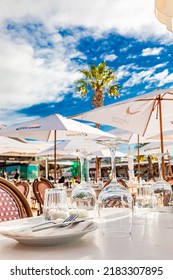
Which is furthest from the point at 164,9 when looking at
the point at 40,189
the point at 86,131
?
the point at 86,131

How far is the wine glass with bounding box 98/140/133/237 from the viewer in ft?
4.04

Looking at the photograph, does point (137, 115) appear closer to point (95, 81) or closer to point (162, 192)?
point (162, 192)

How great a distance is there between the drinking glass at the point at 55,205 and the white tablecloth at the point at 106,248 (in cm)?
21

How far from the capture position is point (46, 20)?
1259 centimetres

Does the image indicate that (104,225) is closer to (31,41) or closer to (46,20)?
(46,20)

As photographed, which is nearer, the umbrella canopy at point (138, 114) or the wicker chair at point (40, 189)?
the wicker chair at point (40, 189)

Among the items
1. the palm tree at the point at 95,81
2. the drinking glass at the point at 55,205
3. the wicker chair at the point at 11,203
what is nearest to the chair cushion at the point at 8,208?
the wicker chair at the point at 11,203

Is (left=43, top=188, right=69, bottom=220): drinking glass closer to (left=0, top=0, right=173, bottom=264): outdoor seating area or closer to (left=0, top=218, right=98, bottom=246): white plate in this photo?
(left=0, top=0, right=173, bottom=264): outdoor seating area

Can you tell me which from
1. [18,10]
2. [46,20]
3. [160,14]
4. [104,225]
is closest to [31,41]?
[46,20]

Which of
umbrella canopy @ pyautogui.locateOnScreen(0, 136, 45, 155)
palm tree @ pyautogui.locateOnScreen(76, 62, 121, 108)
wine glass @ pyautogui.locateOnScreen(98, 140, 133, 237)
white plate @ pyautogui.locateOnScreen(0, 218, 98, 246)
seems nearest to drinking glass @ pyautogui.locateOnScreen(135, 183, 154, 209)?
wine glass @ pyautogui.locateOnScreen(98, 140, 133, 237)

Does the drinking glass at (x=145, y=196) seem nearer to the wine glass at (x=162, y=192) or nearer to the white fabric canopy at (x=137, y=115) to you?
the wine glass at (x=162, y=192)

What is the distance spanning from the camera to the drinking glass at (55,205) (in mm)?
1396

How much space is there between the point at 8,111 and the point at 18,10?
12934 millimetres

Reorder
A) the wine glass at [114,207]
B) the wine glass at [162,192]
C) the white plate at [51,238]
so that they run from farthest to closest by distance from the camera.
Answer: the wine glass at [162,192]
the wine glass at [114,207]
the white plate at [51,238]
